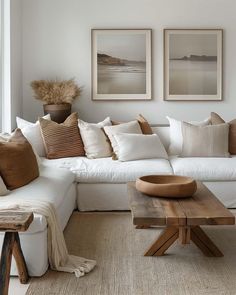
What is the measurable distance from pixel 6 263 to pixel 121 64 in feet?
12.0

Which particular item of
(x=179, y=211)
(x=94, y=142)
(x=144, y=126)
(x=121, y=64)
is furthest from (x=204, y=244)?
(x=121, y=64)

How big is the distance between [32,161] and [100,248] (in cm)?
92

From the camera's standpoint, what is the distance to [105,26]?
5.78 m

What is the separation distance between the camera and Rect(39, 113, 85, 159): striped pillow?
5016 mm

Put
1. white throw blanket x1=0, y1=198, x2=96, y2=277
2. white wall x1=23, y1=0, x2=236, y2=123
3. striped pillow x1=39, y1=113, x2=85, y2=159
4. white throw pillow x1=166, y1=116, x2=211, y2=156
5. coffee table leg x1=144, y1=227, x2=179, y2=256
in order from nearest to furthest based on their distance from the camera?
white throw blanket x1=0, y1=198, x2=96, y2=277
coffee table leg x1=144, y1=227, x2=179, y2=256
striped pillow x1=39, y1=113, x2=85, y2=159
white throw pillow x1=166, y1=116, x2=211, y2=156
white wall x1=23, y1=0, x2=236, y2=123

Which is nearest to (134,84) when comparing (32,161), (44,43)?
(44,43)

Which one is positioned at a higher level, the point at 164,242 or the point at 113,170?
the point at 113,170

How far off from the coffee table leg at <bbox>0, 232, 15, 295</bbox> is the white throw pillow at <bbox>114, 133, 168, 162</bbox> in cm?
231

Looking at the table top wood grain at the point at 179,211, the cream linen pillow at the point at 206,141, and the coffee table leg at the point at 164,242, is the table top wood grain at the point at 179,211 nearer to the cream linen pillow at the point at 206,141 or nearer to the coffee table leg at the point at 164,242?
the coffee table leg at the point at 164,242

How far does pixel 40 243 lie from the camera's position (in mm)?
3006

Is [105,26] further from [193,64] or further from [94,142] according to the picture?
[94,142]

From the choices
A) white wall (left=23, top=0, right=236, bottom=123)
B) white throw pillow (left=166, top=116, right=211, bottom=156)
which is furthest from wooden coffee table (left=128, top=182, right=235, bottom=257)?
white wall (left=23, top=0, right=236, bottom=123)

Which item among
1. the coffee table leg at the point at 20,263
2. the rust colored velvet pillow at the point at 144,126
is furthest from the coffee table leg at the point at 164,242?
the rust colored velvet pillow at the point at 144,126

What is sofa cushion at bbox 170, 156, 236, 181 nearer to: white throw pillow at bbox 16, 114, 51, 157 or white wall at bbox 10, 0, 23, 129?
white throw pillow at bbox 16, 114, 51, 157
